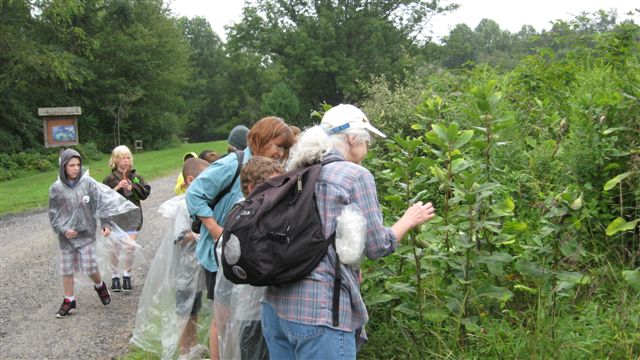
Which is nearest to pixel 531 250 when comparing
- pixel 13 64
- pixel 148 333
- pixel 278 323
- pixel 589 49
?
pixel 278 323

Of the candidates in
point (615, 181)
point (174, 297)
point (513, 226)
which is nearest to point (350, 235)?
point (513, 226)

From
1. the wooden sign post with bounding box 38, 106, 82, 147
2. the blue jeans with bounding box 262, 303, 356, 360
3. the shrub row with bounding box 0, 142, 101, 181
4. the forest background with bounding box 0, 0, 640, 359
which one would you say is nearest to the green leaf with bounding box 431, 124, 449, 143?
the forest background with bounding box 0, 0, 640, 359

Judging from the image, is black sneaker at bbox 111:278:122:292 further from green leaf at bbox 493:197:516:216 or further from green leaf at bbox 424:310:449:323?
green leaf at bbox 493:197:516:216

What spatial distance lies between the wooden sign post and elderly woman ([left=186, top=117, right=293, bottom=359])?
50.2ft

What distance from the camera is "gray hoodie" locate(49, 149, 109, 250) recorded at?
670 centimetres

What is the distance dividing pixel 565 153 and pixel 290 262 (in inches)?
84.5

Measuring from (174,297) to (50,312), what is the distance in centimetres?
245

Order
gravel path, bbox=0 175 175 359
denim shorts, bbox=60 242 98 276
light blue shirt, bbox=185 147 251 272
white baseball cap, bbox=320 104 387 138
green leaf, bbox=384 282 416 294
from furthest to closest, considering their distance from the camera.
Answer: denim shorts, bbox=60 242 98 276 → gravel path, bbox=0 175 175 359 → light blue shirt, bbox=185 147 251 272 → green leaf, bbox=384 282 416 294 → white baseball cap, bbox=320 104 387 138

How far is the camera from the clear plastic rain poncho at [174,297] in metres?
4.90

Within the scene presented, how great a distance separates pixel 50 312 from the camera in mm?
6668

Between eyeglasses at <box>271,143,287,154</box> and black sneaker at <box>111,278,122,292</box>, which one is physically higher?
eyeglasses at <box>271,143,287,154</box>

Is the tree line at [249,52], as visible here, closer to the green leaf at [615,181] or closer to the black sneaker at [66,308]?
the black sneaker at [66,308]

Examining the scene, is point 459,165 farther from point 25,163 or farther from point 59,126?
point 25,163

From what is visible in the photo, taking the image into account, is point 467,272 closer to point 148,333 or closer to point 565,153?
point 565,153
